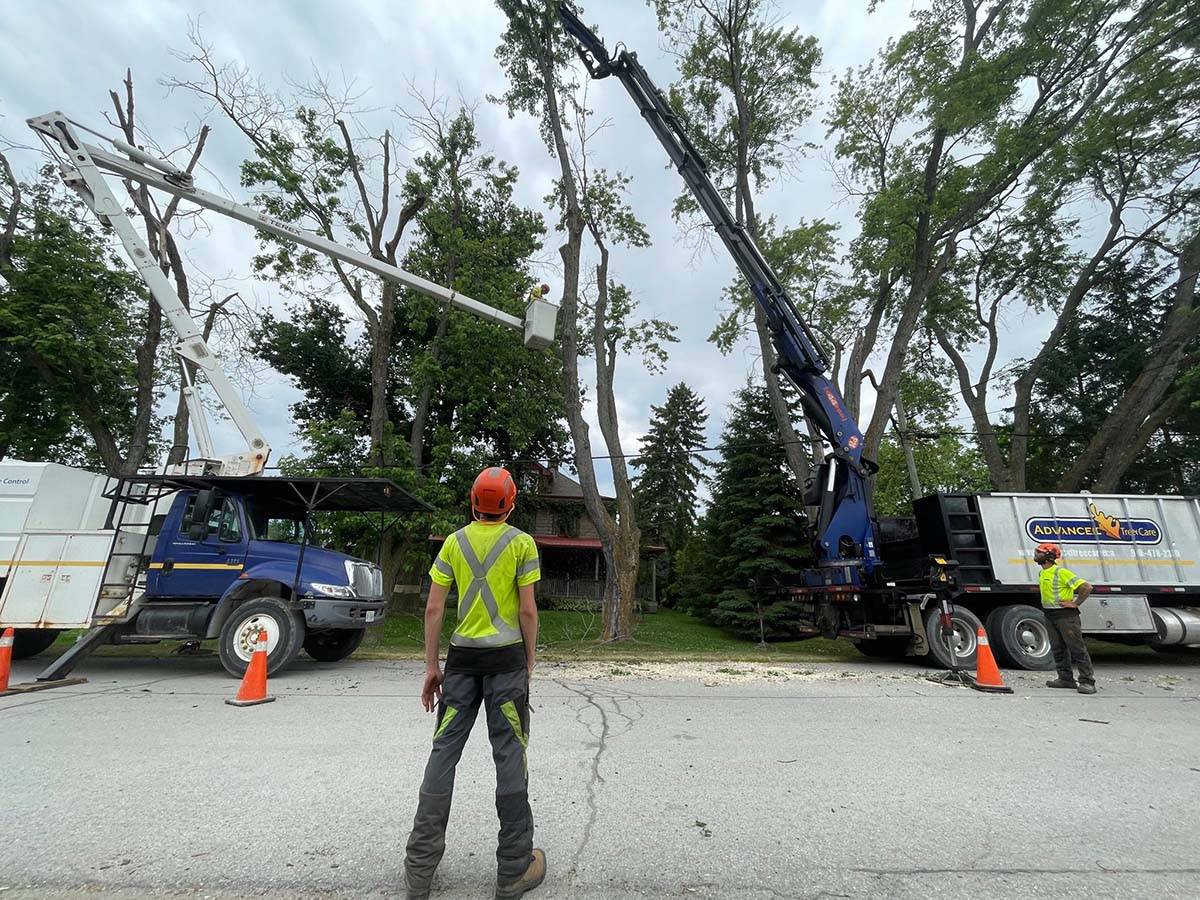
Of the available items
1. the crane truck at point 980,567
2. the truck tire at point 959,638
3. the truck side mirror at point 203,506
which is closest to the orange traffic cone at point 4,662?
the truck side mirror at point 203,506

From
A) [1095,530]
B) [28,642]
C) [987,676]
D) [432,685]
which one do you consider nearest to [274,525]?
[28,642]

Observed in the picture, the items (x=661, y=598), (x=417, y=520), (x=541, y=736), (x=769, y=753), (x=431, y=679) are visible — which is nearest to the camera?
(x=431, y=679)

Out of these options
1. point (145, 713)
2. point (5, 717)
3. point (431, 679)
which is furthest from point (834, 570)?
point (5, 717)

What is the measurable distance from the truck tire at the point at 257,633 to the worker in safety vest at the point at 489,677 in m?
6.02

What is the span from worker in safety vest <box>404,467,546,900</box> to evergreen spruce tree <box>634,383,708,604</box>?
2658 centimetres

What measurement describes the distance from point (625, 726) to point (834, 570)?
6.41 m

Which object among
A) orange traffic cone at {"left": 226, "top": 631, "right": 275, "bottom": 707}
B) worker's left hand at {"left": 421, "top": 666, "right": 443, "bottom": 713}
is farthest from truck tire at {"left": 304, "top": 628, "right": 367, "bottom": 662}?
worker's left hand at {"left": 421, "top": 666, "right": 443, "bottom": 713}

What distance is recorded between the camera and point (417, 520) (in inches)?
531

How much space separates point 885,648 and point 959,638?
77.0 inches

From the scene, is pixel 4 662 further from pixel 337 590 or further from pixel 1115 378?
pixel 1115 378

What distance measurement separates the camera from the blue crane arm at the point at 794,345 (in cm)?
1084

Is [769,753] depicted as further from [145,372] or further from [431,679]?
[145,372]

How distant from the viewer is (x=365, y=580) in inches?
344

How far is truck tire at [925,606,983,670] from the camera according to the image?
30.1ft
